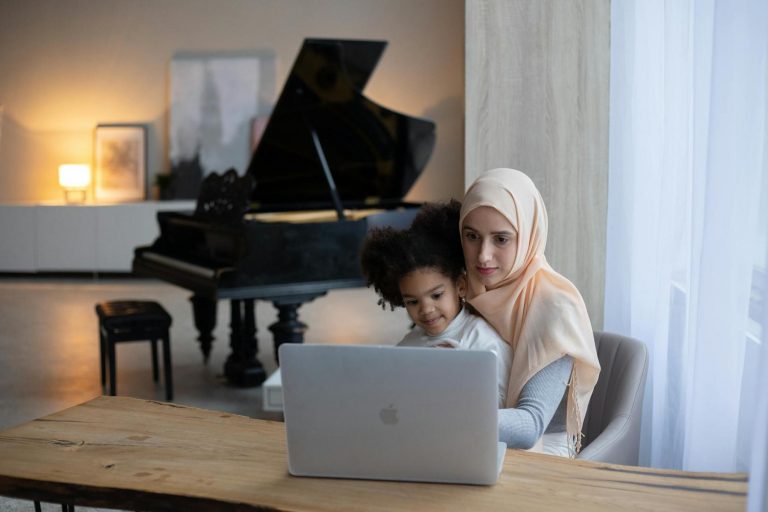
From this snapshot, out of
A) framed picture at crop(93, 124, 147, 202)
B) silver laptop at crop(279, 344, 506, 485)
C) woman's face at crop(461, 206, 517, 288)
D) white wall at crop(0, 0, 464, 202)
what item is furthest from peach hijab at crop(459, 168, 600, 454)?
framed picture at crop(93, 124, 147, 202)

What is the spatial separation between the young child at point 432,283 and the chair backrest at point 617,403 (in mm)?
263

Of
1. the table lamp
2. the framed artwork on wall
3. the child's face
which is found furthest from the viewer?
the framed artwork on wall

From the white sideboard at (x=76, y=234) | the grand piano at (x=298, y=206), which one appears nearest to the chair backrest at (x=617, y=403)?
the grand piano at (x=298, y=206)

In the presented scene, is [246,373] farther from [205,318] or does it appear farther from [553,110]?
[553,110]

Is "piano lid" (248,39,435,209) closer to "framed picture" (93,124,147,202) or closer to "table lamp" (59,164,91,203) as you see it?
"framed picture" (93,124,147,202)

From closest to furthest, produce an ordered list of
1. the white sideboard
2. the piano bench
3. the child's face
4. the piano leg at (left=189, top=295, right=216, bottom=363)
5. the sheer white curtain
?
the sheer white curtain → the child's face → the piano bench → the piano leg at (left=189, top=295, right=216, bottom=363) → the white sideboard

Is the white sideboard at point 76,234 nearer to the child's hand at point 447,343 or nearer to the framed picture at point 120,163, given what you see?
the framed picture at point 120,163

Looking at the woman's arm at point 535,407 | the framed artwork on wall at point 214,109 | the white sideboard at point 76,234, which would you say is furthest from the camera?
the framed artwork on wall at point 214,109

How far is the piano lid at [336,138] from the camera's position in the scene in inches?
205

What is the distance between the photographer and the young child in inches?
85.5

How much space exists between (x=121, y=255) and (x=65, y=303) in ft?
3.97

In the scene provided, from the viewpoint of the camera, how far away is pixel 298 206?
19.1 feet

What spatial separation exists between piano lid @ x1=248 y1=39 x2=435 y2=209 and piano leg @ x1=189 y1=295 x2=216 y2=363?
73 cm

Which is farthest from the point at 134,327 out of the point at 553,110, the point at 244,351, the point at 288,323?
the point at 553,110
